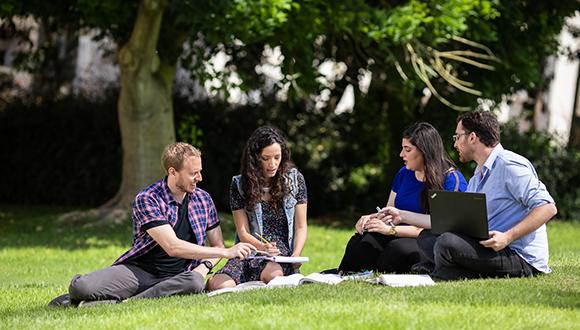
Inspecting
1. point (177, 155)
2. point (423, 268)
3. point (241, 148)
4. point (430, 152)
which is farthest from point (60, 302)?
point (241, 148)

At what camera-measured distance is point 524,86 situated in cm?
1819

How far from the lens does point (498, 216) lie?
805 cm

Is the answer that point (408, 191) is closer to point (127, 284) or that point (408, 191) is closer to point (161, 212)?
point (161, 212)

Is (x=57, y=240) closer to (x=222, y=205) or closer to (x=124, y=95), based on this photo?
(x=124, y=95)

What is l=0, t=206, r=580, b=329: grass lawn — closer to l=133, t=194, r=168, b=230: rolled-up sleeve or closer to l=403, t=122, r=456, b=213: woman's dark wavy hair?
l=133, t=194, r=168, b=230: rolled-up sleeve

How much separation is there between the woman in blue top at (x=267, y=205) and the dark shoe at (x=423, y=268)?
0.98 meters

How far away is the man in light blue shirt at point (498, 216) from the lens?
7793 millimetres

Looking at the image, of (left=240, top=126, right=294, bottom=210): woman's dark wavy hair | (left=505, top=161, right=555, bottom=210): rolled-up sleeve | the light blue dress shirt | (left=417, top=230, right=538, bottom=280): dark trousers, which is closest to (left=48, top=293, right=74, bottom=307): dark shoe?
(left=240, top=126, right=294, bottom=210): woman's dark wavy hair

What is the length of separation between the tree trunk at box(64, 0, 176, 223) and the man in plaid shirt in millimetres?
8630

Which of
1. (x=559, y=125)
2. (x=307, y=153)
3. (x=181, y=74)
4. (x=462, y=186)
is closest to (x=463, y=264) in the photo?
(x=462, y=186)

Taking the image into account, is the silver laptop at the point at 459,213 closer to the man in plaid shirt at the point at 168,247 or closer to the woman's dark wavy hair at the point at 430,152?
the woman's dark wavy hair at the point at 430,152

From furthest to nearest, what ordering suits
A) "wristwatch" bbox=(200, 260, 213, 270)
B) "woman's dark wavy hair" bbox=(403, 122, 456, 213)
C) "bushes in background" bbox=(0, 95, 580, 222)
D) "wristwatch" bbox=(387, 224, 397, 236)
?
"bushes in background" bbox=(0, 95, 580, 222) < "wristwatch" bbox=(387, 224, 397, 236) < "woman's dark wavy hair" bbox=(403, 122, 456, 213) < "wristwatch" bbox=(200, 260, 213, 270)

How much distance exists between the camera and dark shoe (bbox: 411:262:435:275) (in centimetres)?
862

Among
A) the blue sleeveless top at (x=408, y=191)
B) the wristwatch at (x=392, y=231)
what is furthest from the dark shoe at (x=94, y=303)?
the blue sleeveless top at (x=408, y=191)
